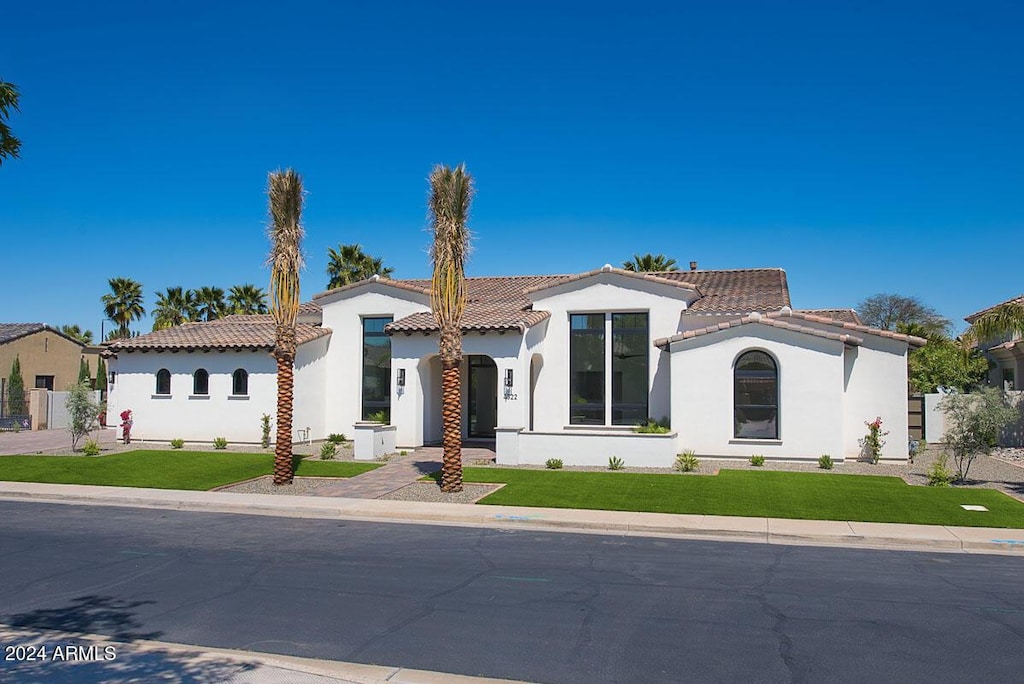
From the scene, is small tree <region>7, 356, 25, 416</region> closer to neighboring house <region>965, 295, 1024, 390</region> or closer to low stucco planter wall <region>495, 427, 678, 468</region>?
low stucco planter wall <region>495, 427, 678, 468</region>

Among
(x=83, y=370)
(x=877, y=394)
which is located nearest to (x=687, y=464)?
(x=877, y=394)

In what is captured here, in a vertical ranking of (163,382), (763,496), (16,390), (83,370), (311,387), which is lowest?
(763,496)

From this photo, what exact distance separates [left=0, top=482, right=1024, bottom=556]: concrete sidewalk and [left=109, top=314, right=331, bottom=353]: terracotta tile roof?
8301mm

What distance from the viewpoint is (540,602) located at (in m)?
9.24

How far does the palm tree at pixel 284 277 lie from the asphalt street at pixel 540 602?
17.5 ft

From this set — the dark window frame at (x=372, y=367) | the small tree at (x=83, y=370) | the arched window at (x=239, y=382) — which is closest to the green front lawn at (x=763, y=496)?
the dark window frame at (x=372, y=367)

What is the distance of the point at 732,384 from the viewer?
73.5 feet

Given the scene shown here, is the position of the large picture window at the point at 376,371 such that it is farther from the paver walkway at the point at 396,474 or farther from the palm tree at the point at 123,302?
the palm tree at the point at 123,302

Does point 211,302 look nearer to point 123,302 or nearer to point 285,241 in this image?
point 123,302

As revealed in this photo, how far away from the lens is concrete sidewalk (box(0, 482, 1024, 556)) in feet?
42.0

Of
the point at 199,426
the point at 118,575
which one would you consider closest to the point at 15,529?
the point at 118,575

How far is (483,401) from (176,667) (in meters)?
Result: 21.7

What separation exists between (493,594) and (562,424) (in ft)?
53.5

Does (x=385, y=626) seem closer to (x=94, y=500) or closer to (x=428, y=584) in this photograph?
(x=428, y=584)
